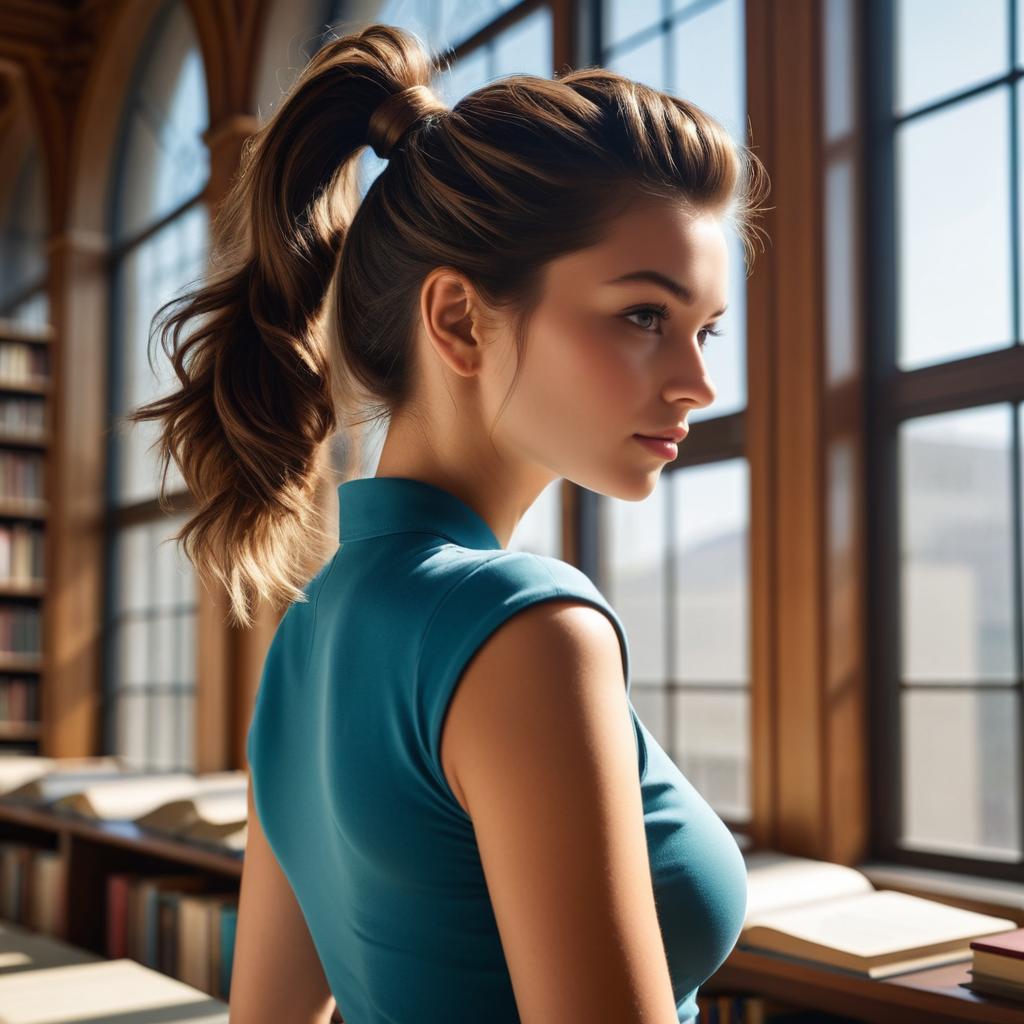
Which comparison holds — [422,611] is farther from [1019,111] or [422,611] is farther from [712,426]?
[712,426]

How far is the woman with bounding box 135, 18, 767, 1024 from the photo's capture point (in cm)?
63

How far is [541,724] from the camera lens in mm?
613

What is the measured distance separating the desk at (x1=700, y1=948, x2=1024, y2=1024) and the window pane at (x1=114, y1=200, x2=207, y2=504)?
16.7 feet

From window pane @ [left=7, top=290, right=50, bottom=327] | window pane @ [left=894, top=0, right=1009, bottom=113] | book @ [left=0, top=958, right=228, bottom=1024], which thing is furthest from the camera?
window pane @ [left=7, top=290, right=50, bottom=327]

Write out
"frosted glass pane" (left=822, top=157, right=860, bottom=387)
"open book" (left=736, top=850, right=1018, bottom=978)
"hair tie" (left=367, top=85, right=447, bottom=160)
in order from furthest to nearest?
"frosted glass pane" (left=822, top=157, right=860, bottom=387)
"open book" (left=736, top=850, right=1018, bottom=978)
"hair tie" (left=367, top=85, right=447, bottom=160)

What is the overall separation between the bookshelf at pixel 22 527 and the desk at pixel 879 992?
20.0 feet

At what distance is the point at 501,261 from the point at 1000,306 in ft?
8.33

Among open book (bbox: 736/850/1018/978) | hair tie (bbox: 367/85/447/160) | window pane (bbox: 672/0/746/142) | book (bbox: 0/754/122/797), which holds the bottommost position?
book (bbox: 0/754/122/797)

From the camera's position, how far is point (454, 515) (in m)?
0.81

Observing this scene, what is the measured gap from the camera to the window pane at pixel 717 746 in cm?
371

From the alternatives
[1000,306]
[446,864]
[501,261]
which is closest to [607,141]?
[501,261]

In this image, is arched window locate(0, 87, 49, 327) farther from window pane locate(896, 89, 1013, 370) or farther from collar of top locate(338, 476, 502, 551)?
collar of top locate(338, 476, 502, 551)

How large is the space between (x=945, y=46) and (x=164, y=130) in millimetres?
5119

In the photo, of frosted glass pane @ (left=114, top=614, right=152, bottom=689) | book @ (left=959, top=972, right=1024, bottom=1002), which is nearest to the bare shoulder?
book @ (left=959, top=972, right=1024, bottom=1002)
